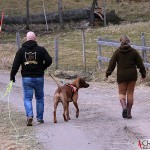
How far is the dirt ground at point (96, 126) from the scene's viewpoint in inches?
340

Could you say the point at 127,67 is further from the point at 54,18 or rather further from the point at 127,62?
the point at 54,18

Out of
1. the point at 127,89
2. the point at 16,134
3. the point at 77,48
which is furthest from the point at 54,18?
the point at 16,134

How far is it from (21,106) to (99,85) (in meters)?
3.91

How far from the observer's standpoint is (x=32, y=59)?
10.3 meters

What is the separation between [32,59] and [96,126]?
1.75 meters

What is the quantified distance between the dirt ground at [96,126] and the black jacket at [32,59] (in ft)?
3.49

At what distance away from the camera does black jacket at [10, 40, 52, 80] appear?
33.8 ft

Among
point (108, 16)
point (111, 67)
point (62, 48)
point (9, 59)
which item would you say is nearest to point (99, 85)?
point (111, 67)

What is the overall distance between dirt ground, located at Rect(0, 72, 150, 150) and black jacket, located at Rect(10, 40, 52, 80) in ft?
3.49

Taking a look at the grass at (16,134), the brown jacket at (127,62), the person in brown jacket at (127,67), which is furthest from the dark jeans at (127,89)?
the grass at (16,134)

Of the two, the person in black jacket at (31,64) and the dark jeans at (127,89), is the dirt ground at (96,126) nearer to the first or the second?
the dark jeans at (127,89)

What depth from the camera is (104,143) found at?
28.3 ft

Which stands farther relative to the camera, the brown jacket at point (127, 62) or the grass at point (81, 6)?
the grass at point (81, 6)

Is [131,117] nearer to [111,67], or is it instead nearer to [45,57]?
[111,67]
